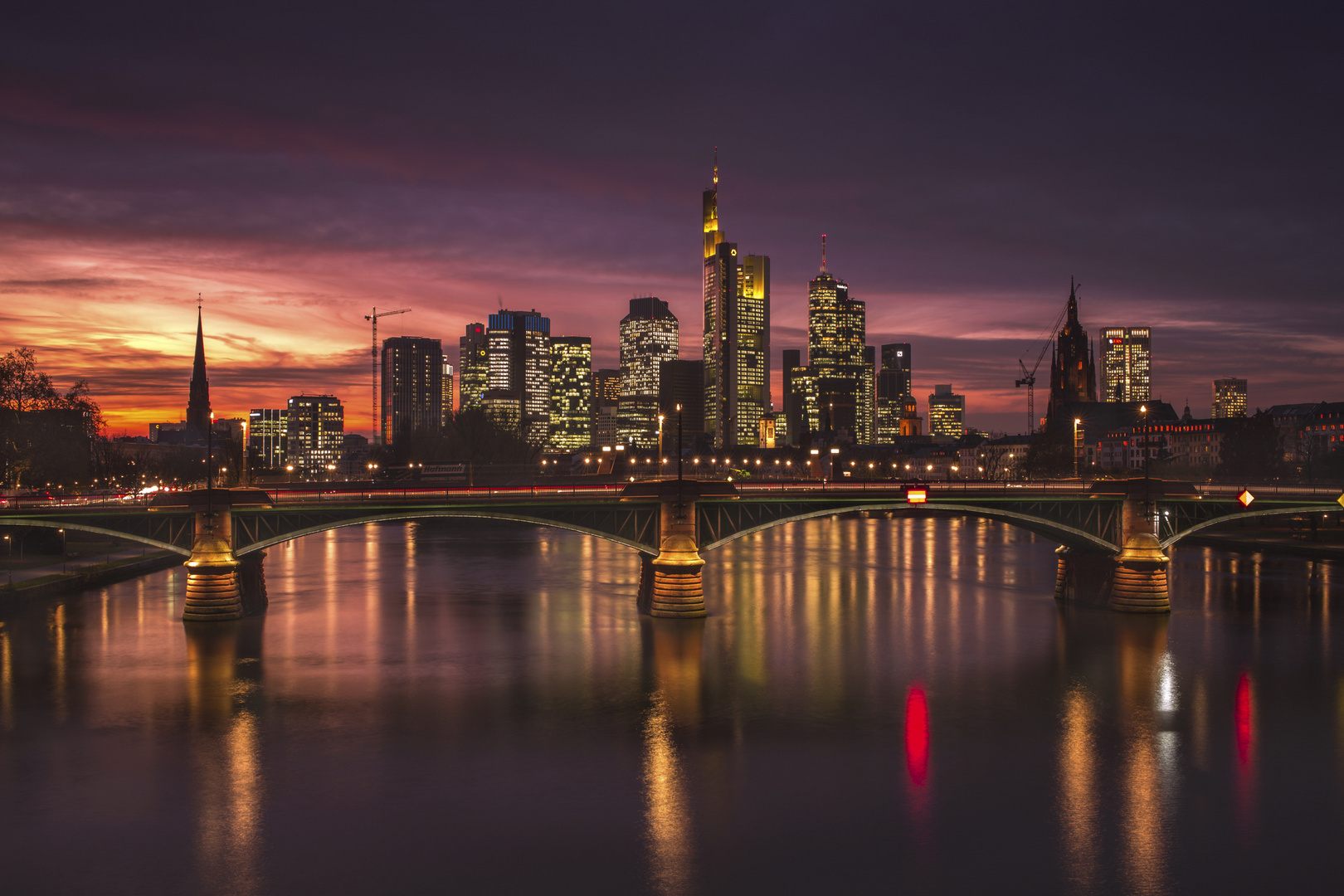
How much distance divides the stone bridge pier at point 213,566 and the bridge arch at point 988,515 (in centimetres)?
2812

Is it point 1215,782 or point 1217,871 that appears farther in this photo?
point 1215,782

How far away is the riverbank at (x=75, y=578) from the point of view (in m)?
62.2

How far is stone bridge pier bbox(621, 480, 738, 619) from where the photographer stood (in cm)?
5694

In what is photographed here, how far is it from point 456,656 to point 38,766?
2033 cm

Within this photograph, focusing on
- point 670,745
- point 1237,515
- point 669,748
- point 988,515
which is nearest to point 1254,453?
point 1237,515

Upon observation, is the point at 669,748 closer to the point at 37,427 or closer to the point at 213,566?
the point at 213,566

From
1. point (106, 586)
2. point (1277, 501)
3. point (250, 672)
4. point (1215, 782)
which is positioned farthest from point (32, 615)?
point (1277, 501)

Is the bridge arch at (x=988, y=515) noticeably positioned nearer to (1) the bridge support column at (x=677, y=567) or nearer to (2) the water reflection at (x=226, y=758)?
(1) the bridge support column at (x=677, y=567)

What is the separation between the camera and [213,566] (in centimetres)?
5653

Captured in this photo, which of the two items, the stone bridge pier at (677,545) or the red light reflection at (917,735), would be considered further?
the stone bridge pier at (677,545)

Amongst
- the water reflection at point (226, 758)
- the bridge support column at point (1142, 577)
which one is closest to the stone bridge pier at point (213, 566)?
the water reflection at point (226, 758)

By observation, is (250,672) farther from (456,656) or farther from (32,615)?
(32,615)

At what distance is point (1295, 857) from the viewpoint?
26.3m

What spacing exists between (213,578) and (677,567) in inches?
1090
